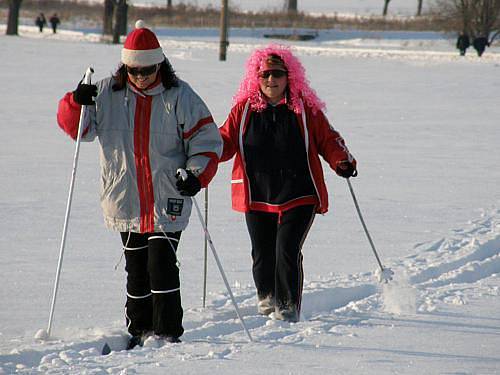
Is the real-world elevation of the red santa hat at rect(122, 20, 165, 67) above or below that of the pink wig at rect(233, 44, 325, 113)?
above

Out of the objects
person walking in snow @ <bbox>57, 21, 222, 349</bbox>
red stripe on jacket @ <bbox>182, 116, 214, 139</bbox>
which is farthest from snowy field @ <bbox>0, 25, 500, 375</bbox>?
red stripe on jacket @ <bbox>182, 116, 214, 139</bbox>

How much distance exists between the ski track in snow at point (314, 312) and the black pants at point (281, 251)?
6.7 inches

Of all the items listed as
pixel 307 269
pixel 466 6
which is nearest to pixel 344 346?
pixel 307 269

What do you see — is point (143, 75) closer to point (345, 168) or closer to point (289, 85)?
point (289, 85)

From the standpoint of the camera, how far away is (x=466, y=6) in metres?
40.2

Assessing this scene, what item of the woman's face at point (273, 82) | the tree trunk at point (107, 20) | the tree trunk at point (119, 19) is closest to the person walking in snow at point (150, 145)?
the woman's face at point (273, 82)

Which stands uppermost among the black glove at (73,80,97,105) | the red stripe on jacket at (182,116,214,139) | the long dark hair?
the long dark hair

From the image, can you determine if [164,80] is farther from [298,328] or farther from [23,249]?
[23,249]

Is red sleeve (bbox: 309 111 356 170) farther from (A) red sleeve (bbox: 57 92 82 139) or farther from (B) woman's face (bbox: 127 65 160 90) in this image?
(A) red sleeve (bbox: 57 92 82 139)

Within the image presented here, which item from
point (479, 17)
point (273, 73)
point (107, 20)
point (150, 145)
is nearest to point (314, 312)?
point (273, 73)

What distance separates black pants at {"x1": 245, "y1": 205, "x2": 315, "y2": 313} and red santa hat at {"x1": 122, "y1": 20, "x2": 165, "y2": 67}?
3.77 ft

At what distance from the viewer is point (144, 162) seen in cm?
451

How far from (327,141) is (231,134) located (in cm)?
52

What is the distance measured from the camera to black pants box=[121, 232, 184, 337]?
4.57 m
